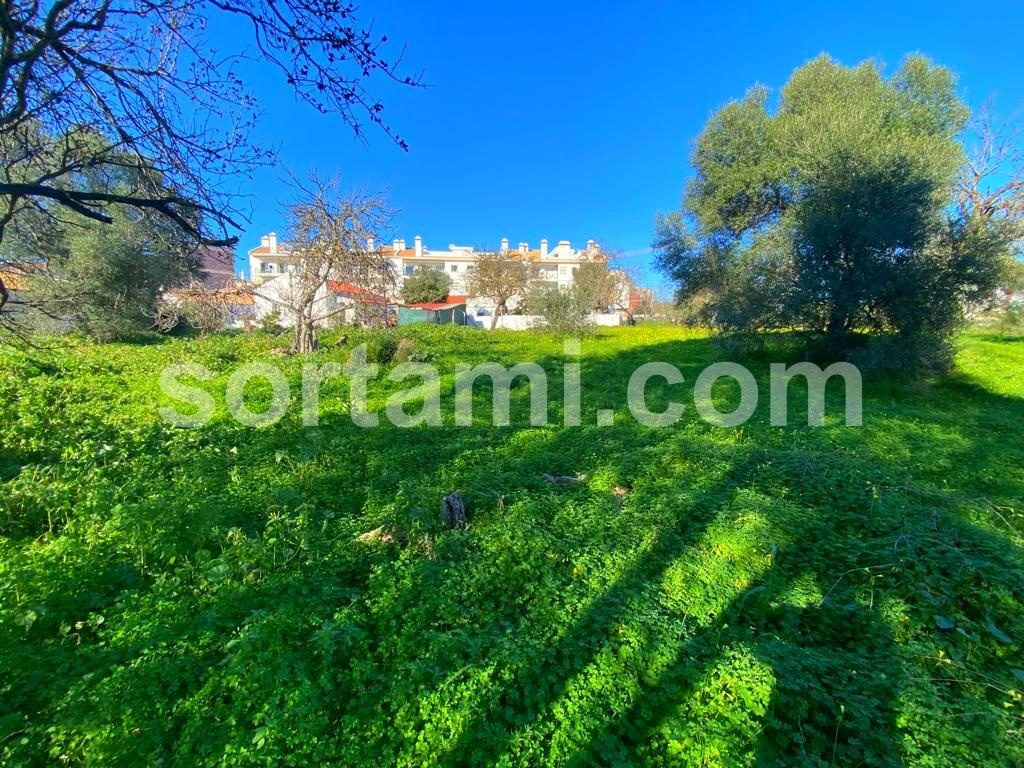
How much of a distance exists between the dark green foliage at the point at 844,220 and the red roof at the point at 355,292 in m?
9.11

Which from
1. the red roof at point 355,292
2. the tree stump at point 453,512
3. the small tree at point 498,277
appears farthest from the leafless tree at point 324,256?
the small tree at point 498,277

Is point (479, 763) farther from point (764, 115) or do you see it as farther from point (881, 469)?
point (764, 115)

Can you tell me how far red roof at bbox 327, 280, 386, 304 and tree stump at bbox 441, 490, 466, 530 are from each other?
9245 millimetres

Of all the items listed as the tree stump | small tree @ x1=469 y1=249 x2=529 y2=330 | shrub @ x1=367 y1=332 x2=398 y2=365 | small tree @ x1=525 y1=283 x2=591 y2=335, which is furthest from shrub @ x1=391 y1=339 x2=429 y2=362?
small tree @ x1=469 y1=249 x2=529 y2=330

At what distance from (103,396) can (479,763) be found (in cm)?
777

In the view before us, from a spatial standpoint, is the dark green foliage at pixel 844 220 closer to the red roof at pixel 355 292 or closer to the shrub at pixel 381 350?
the shrub at pixel 381 350

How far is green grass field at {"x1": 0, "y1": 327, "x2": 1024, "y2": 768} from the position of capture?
178cm

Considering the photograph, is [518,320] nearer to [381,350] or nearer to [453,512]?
[381,350]

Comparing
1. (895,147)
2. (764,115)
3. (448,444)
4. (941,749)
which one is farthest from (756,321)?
(941,749)

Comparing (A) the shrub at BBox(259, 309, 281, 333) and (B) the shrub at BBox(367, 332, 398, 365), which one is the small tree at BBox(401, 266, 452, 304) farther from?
(B) the shrub at BBox(367, 332, 398, 365)

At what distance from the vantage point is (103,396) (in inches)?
260

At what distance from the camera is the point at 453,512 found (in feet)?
11.9

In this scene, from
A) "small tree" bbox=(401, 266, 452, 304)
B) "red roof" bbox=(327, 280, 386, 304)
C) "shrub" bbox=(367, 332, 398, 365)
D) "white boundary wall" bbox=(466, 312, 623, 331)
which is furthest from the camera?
"small tree" bbox=(401, 266, 452, 304)

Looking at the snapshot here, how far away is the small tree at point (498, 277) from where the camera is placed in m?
27.2
